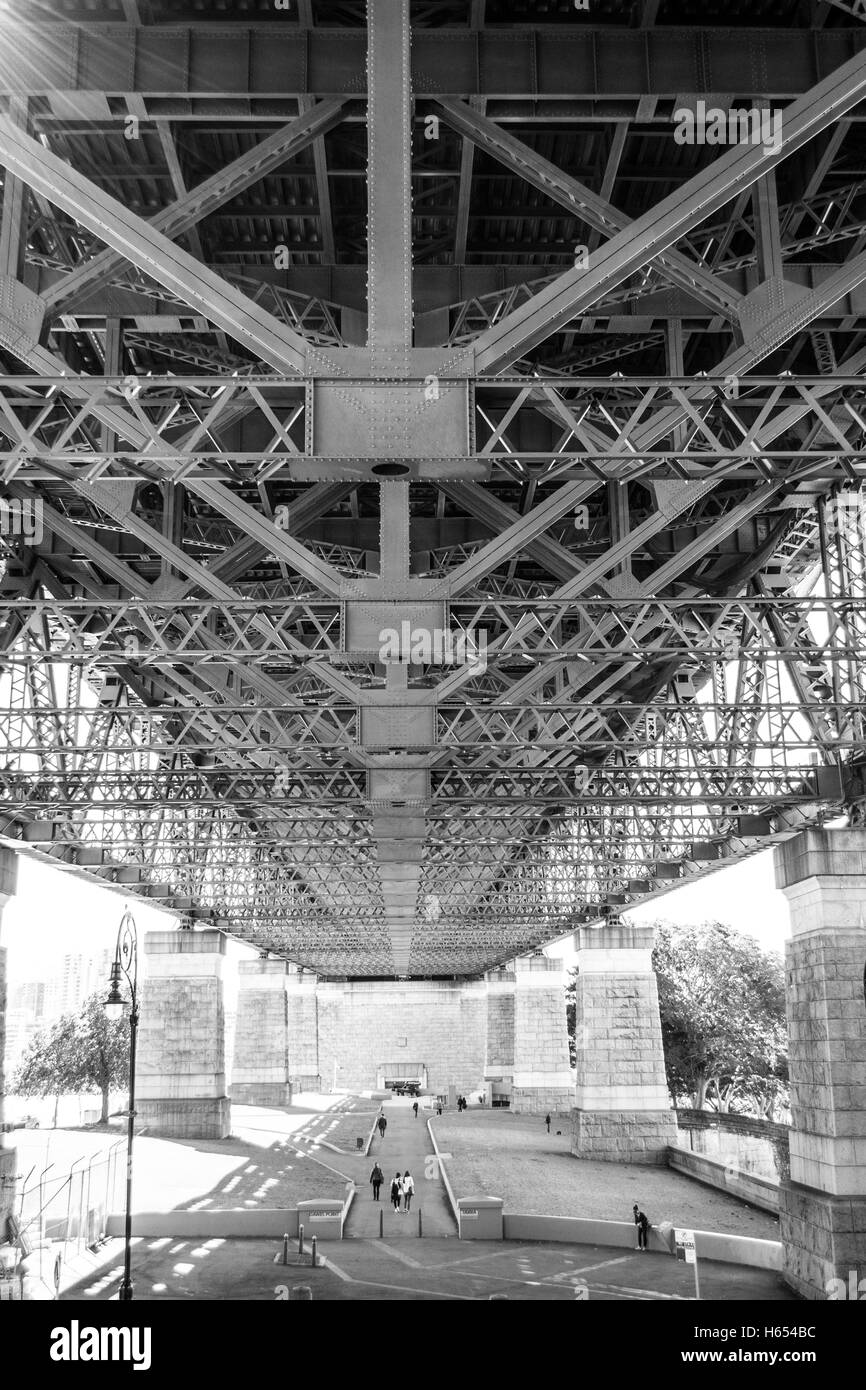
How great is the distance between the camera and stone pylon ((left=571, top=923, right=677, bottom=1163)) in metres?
54.3

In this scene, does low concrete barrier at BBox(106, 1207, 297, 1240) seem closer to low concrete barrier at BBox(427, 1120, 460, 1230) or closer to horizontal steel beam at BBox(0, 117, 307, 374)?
low concrete barrier at BBox(427, 1120, 460, 1230)

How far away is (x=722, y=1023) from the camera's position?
90500 millimetres

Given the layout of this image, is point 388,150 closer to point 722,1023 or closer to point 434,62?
point 434,62

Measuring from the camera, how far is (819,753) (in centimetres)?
2748

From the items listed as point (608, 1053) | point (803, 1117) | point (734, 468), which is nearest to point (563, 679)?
point (734, 468)

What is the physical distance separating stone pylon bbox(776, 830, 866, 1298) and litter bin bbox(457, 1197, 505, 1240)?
10.7m

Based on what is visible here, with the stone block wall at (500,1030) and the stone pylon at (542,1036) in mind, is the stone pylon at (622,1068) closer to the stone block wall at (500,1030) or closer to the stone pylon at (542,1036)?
the stone pylon at (542,1036)

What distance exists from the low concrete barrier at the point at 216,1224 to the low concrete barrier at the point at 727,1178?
17.1 meters

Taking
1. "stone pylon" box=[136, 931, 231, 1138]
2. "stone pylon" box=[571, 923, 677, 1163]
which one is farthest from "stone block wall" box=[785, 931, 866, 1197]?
"stone pylon" box=[136, 931, 231, 1138]

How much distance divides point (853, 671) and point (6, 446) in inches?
608

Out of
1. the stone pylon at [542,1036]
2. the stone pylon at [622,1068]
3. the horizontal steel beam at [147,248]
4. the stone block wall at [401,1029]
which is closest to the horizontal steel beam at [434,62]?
the horizontal steel beam at [147,248]

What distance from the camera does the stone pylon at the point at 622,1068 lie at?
54312 millimetres

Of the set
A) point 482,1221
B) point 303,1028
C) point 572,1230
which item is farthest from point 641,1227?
point 303,1028

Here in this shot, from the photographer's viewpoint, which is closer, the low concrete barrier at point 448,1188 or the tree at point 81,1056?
the low concrete barrier at point 448,1188
